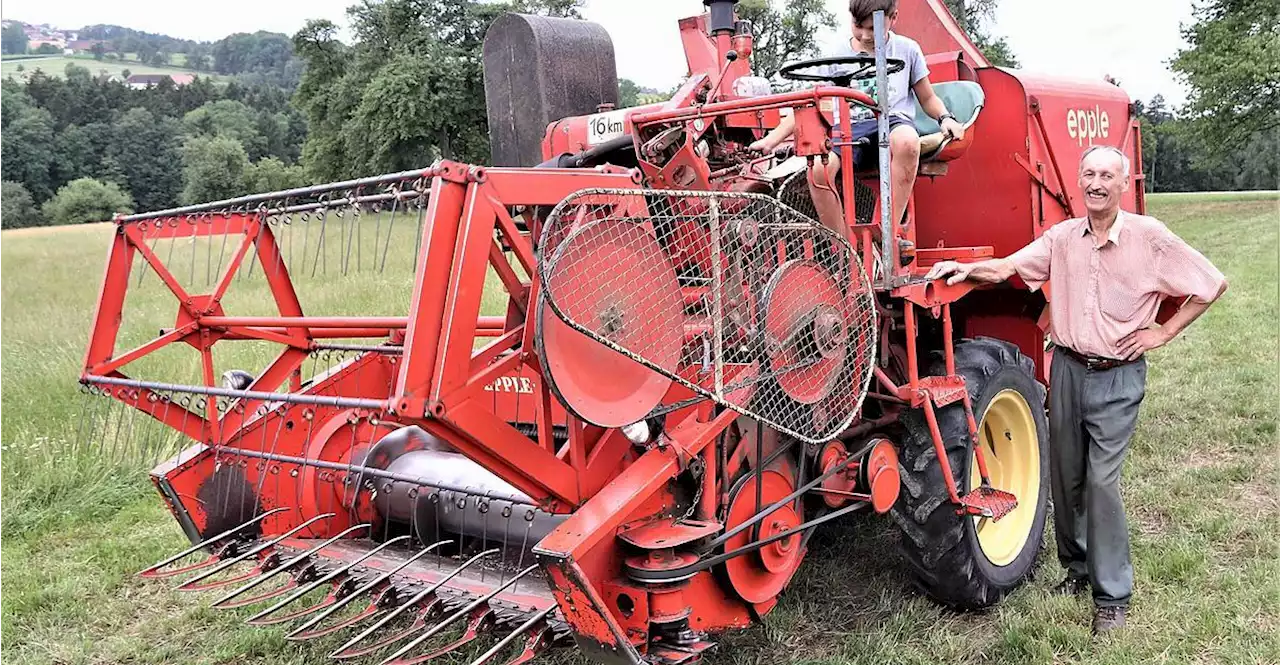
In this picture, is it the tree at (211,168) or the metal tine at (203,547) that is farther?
the tree at (211,168)

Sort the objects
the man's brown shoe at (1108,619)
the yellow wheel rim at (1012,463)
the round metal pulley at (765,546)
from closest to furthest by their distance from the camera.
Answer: the round metal pulley at (765,546), the man's brown shoe at (1108,619), the yellow wheel rim at (1012,463)

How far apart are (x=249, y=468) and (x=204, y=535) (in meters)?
0.30

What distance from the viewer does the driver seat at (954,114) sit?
12.9 feet

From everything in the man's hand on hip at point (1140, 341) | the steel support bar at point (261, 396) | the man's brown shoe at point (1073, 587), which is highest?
the steel support bar at point (261, 396)

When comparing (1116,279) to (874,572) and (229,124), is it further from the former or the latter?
(229,124)

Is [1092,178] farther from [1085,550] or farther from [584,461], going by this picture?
[584,461]

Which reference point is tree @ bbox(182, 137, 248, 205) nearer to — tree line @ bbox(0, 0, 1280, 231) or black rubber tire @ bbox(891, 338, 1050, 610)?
tree line @ bbox(0, 0, 1280, 231)

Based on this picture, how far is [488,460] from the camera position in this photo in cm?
266

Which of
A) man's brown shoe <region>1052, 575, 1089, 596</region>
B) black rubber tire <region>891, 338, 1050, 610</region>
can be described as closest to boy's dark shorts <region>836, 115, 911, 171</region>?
black rubber tire <region>891, 338, 1050, 610</region>

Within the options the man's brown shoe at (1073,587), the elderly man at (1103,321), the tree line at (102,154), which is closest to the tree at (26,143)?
the tree line at (102,154)

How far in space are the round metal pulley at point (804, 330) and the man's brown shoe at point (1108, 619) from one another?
1.48 metres

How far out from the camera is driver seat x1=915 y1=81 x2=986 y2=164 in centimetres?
394

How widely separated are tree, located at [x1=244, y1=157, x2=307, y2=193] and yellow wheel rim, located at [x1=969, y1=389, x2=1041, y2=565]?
91.0ft

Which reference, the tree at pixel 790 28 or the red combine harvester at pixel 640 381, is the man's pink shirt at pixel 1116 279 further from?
the tree at pixel 790 28
